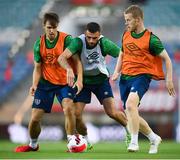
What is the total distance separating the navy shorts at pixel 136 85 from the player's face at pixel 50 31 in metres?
1.19

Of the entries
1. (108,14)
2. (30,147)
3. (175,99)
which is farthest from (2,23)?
(30,147)

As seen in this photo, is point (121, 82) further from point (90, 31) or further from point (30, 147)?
point (30, 147)

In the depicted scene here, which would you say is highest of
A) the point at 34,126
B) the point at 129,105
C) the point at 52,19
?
the point at 52,19

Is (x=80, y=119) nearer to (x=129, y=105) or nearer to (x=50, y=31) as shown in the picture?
(x=50, y=31)

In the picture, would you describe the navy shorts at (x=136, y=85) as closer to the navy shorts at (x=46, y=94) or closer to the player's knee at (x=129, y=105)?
the player's knee at (x=129, y=105)

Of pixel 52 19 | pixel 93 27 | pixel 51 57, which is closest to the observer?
pixel 93 27

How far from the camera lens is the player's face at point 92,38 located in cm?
918

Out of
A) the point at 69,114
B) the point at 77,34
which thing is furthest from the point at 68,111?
the point at 77,34

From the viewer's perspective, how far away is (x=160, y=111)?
59.8 feet

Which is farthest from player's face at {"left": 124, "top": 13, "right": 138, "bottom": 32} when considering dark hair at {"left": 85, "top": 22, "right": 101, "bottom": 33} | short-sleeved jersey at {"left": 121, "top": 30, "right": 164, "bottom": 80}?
dark hair at {"left": 85, "top": 22, "right": 101, "bottom": 33}

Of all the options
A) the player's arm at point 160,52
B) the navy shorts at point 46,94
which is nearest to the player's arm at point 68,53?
the navy shorts at point 46,94

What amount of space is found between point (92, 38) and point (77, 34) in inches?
424

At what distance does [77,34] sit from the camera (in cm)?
1998

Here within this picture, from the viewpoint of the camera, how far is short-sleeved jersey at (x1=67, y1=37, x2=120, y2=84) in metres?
9.30
